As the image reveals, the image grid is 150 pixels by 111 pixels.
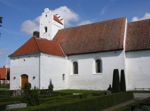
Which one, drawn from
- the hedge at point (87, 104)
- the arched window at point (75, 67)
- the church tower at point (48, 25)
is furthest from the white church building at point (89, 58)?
the hedge at point (87, 104)

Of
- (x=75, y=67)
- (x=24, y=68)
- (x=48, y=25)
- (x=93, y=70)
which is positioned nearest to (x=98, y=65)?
A: (x=93, y=70)

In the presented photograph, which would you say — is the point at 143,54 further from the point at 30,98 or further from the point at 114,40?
the point at 30,98

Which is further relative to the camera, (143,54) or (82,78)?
(82,78)

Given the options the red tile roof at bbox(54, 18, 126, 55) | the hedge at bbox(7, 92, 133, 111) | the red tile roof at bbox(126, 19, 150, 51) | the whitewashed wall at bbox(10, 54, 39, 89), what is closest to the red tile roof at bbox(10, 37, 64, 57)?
the whitewashed wall at bbox(10, 54, 39, 89)

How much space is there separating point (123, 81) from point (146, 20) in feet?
31.0

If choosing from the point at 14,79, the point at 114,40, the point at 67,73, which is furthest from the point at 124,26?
the point at 14,79

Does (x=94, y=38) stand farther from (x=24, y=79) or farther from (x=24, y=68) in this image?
(x=24, y=79)

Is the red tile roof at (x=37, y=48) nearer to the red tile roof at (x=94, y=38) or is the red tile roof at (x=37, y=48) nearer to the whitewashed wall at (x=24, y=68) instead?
the whitewashed wall at (x=24, y=68)

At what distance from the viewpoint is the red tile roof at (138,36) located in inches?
1073

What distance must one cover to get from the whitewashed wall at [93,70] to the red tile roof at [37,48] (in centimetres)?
256

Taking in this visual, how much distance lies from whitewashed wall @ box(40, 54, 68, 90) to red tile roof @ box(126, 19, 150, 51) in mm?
9402

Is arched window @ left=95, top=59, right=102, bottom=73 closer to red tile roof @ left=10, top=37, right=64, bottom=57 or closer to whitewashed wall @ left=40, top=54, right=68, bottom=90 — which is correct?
whitewashed wall @ left=40, top=54, right=68, bottom=90

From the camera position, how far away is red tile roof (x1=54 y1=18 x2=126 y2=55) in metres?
28.9

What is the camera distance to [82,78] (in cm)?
3070
